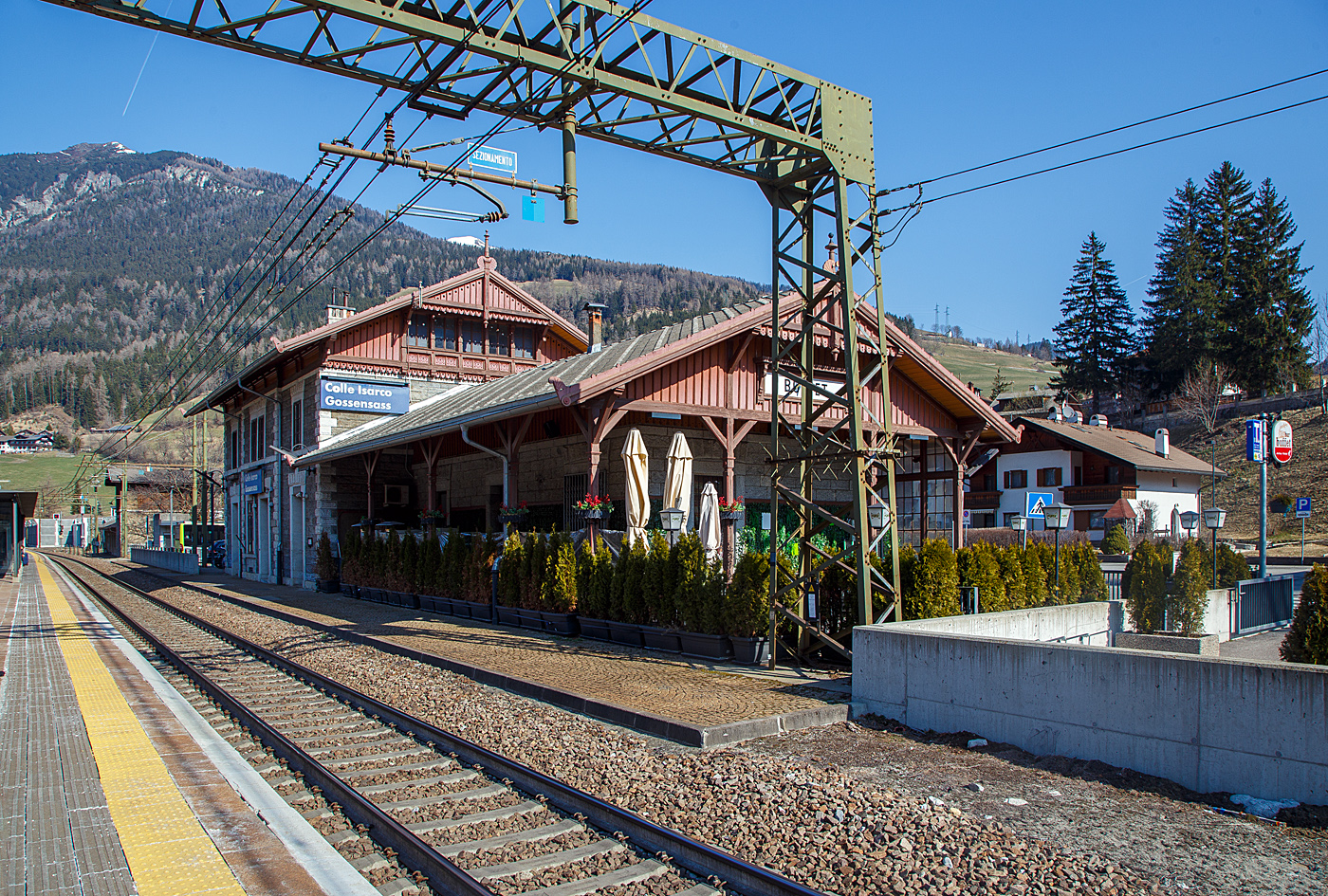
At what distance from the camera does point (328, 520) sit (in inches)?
1043

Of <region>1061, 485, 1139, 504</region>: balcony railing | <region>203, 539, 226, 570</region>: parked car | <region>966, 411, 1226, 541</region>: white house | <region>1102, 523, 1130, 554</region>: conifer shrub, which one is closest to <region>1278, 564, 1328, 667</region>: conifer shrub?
<region>1102, 523, 1130, 554</region>: conifer shrub

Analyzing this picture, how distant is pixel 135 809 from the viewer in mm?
5461

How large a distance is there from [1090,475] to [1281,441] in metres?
29.9

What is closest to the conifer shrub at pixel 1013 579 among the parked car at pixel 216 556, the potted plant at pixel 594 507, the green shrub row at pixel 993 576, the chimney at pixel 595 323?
the green shrub row at pixel 993 576

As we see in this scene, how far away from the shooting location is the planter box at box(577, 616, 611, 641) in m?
13.4

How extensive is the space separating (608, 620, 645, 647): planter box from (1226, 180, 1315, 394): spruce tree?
6206 centimetres

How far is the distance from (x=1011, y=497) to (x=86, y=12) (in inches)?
1961

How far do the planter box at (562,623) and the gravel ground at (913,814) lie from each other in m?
6.08

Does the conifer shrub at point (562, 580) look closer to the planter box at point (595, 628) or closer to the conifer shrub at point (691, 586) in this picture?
the planter box at point (595, 628)

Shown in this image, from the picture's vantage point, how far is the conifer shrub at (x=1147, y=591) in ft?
43.5

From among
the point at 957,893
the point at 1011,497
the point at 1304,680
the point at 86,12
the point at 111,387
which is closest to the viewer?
Result: the point at 957,893

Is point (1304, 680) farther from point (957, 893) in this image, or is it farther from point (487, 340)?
point (487, 340)

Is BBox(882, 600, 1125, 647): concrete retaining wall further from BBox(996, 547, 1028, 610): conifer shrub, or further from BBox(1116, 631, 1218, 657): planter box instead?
BBox(996, 547, 1028, 610): conifer shrub

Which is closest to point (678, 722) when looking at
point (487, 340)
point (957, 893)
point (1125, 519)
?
point (957, 893)
